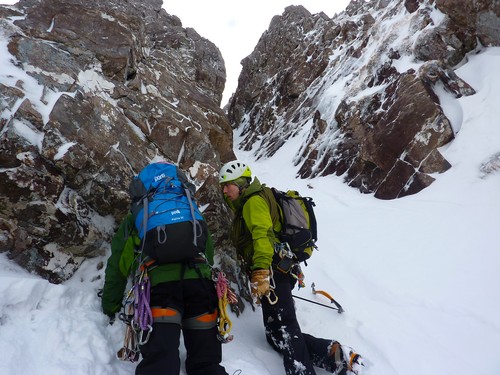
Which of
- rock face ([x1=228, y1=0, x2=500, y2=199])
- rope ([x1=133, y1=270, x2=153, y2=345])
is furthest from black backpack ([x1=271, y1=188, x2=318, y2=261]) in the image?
rock face ([x1=228, y1=0, x2=500, y2=199])

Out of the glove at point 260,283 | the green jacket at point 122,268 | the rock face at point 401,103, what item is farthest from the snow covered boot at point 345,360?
the rock face at point 401,103

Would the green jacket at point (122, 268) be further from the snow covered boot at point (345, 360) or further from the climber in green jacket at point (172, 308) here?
the snow covered boot at point (345, 360)

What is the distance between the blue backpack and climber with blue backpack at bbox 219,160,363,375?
81 centimetres

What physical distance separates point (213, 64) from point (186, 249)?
→ 1099 cm

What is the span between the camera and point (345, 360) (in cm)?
394

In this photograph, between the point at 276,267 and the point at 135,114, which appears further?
the point at 135,114

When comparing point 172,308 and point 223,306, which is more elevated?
point 223,306

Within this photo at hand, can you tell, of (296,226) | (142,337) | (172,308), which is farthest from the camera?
(296,226)

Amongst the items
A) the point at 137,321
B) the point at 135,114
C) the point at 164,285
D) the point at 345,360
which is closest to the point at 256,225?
the point at 164,285

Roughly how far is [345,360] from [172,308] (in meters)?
2.23

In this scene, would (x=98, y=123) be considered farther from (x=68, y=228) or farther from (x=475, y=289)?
(x=475, y=289)

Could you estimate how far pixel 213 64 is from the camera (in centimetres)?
1306

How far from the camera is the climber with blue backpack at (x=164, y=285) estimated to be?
341cm

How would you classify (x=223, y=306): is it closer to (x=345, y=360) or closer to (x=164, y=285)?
(x=164, y=285)
